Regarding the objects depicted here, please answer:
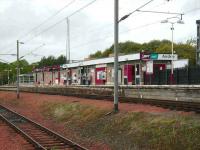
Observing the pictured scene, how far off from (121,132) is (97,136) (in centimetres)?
128

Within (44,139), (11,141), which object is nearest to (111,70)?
(44,139)

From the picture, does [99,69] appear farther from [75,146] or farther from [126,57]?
[75,146]

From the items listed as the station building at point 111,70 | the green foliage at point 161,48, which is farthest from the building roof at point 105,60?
the green foliage at point 161,48

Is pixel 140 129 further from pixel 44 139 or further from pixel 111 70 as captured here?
pixel 111 70

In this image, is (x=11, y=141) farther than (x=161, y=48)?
No

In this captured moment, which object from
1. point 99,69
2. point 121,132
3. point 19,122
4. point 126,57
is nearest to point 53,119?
point 19,122

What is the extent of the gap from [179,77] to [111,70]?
17.2 metres

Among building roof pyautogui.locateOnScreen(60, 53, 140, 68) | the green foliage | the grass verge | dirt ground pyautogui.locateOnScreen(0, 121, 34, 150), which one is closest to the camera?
the grass verge

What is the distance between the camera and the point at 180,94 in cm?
3166

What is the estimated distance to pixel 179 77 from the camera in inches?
1495

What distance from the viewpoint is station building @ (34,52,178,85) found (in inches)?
1875

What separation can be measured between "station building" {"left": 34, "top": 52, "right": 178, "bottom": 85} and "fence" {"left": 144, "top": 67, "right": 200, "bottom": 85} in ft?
1.69

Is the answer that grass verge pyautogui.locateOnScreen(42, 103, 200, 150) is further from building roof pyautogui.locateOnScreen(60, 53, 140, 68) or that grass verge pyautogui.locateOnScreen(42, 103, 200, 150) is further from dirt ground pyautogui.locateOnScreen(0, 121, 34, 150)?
building roof pyautogui.locateOnScreen(60, 53, 140, 68)

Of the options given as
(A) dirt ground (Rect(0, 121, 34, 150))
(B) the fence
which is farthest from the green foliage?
(A) dirt ground (Rect(0, 121, 34, 150))
